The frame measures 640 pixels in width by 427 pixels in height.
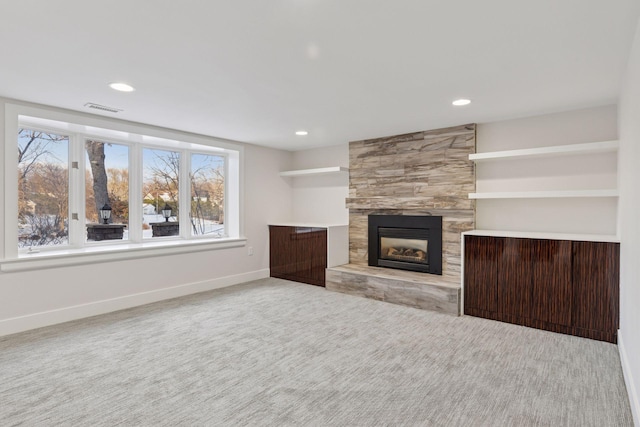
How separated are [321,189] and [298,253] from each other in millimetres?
1152

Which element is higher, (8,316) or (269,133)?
(269,133)

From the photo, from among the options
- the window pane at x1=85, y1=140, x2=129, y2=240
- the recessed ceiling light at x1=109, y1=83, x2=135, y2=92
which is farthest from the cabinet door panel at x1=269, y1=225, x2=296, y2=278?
the recessed ceiling light at x1=109, y1=83, x2=135, y2=92

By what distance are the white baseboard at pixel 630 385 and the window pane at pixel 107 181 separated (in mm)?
4951

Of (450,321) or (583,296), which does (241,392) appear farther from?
(583,296)

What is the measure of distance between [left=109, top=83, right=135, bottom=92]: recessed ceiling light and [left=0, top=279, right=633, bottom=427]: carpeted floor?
215cm

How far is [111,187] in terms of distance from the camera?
428cm

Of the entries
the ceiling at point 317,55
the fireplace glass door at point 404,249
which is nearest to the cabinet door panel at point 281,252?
the fireplace glass door at point 404,249

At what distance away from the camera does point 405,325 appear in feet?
11.1

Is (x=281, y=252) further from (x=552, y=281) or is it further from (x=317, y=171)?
(x=552, y=281)

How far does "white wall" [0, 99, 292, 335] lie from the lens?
3.28 meters

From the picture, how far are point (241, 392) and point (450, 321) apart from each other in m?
2.25

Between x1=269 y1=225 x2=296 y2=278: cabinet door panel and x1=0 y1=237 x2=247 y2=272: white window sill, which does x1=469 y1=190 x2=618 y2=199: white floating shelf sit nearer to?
x1=269 y1=225 x2=296 y2=278: cabinet door panel

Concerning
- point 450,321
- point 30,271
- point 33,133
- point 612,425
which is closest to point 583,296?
point 450,321

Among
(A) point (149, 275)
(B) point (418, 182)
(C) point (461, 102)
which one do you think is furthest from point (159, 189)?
(C) point (461, 102)
